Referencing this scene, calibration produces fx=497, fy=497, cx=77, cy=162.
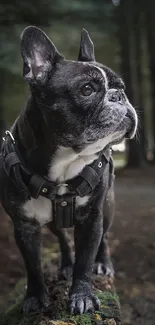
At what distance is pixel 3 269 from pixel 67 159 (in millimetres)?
3669

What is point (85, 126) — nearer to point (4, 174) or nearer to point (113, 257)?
point (4, 174)

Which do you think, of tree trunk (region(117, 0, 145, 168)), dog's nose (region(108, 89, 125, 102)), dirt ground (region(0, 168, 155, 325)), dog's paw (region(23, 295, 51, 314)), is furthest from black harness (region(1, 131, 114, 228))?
tree trunk (region(117, 0, 145, 168))

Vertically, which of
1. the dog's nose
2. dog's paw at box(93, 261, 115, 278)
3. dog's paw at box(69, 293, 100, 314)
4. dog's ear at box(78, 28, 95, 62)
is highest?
dog's ear at box(78, 28, 95, 62)

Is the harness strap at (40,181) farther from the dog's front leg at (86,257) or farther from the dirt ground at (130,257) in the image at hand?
the dirt ground at (130,257)

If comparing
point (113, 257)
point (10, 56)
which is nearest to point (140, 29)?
point (10, 56)

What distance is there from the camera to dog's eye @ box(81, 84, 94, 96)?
301cm

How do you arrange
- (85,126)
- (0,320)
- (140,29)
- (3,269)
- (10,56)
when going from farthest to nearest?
1. (140,29)
2. (10,56)
3. (3,269)
4. (0,320)
5. (85,126)

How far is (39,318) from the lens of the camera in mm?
3307

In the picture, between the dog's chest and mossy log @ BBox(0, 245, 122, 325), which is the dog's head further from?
mossy log @ BBox(0, 245, 122, 325)

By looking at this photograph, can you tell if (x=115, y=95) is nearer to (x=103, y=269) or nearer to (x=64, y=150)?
(x=64, y=150)

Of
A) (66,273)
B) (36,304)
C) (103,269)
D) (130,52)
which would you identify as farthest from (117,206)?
(130,52)

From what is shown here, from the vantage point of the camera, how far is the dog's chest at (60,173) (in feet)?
10.3

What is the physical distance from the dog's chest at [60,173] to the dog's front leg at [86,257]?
18 cm

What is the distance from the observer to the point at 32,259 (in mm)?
3473
